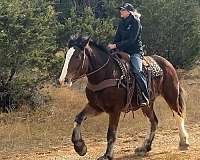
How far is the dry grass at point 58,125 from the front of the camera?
447 inches

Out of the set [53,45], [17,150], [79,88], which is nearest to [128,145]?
[17,150]

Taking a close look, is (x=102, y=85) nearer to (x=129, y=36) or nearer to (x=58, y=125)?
(x=129, y=36)

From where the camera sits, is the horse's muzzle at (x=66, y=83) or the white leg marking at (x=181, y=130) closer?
the horse's muzzle at (x=66, y=83)

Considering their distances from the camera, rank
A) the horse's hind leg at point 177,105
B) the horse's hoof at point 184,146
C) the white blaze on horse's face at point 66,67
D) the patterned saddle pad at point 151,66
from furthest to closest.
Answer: the horse's hind leg at point 177,105 < the horse's hoof at point 184,146 < the patterned saddle pad at point 151,66 < the white blaze on horse's face at point 66,67

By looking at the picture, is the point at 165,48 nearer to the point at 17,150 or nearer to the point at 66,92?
the point at 66,92

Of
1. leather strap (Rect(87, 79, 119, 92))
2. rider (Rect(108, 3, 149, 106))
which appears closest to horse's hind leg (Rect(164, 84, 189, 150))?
rider (Rect(108, 3, 149, 106))

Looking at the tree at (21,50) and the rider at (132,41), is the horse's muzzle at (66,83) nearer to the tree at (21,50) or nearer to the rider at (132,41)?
the rider at (132,41)

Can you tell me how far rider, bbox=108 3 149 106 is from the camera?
8844 mm

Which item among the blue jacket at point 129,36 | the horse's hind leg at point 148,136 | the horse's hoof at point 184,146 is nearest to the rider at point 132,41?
the blue jacket at point 129,36

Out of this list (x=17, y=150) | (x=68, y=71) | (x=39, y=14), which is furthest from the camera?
(x=39, y=14)

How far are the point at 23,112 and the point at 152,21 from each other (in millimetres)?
11192

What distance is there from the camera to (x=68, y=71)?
7672mm

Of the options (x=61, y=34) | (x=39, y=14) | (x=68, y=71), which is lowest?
(x=61, y=34)

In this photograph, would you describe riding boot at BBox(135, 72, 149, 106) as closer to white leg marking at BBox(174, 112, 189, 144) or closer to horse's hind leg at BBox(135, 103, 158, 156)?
horse's hind leg at BBox(135, 103, 158, 156)
